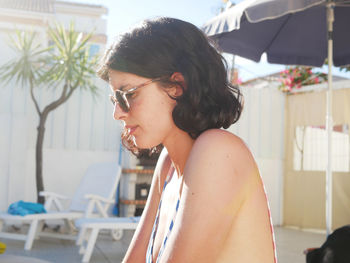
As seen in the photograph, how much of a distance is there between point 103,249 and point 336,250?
11.4ft

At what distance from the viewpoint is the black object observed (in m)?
2.52

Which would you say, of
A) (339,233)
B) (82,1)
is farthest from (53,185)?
(82,1)

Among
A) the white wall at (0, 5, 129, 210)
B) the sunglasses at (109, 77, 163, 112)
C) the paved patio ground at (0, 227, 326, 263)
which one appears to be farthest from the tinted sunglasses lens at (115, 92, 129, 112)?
the white wall at (0, 5, 129, 210)

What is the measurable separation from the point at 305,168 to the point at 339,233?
5570 mm

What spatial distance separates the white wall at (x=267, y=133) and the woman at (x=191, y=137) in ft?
23.2

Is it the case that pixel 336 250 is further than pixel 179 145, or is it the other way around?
pixel 336 250

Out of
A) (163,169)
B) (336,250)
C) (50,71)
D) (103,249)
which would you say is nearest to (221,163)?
(163,169)

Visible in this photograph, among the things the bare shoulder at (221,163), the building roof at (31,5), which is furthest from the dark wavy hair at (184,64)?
the building roof at (31,5)

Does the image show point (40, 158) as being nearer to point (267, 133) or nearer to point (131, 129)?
point (267, 133)

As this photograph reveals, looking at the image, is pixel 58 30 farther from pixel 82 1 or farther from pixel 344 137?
pixel 82 1

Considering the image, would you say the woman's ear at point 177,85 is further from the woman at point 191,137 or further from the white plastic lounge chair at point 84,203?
the white plastic lounge chair at point 84,203

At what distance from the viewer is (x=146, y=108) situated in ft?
3.82

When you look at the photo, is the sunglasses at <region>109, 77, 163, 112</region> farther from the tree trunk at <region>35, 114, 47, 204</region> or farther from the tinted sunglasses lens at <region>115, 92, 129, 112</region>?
the tree trunk at <region>35, 114, 47, 204</region>

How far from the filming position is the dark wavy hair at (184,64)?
3.63 feet
